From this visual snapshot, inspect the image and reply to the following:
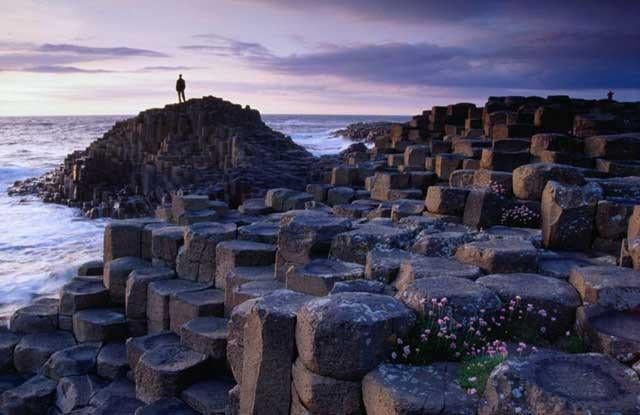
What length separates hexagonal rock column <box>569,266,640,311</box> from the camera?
4.61 meters

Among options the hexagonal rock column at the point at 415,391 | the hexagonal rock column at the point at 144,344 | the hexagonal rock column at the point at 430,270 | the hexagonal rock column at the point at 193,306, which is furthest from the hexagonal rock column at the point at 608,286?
the hexagonal rock column at the point at 144,344

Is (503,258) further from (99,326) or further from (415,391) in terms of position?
(99,326)

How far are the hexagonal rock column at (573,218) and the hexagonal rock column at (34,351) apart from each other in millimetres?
6929

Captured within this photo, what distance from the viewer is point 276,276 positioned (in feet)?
24.2

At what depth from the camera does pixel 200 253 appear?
8.55 metres

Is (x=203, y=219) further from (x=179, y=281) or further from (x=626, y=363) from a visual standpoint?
(x=626, y=363)

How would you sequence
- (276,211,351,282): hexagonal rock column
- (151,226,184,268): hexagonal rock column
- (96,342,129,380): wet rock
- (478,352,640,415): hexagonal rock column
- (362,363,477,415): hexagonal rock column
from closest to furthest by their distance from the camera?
(478,352,640,415): hexagonal rock column, (362,363,477,415): hexagonal rock column, (276,211,351,282): hexagonal rock column, (96,342,129,380): wet rock, (151,226,184,268): hexagonal rock column

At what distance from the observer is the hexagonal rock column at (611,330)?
3986mm

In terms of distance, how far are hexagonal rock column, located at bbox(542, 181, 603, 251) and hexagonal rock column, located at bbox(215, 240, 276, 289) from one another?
3644mm

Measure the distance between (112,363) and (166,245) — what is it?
6.66 ft

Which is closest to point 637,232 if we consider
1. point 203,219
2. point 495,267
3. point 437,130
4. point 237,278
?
point 495,267

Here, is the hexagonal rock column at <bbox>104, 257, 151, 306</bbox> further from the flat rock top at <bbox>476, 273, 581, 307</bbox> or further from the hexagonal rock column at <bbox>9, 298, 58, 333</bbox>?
the flat rock top at <bbox>476, 273, 581, 307</bbox>

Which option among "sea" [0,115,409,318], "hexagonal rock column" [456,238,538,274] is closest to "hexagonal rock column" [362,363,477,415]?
"hexagonal rock column" [456,238,538,274]

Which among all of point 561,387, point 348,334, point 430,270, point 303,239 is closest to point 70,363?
point 303,239
